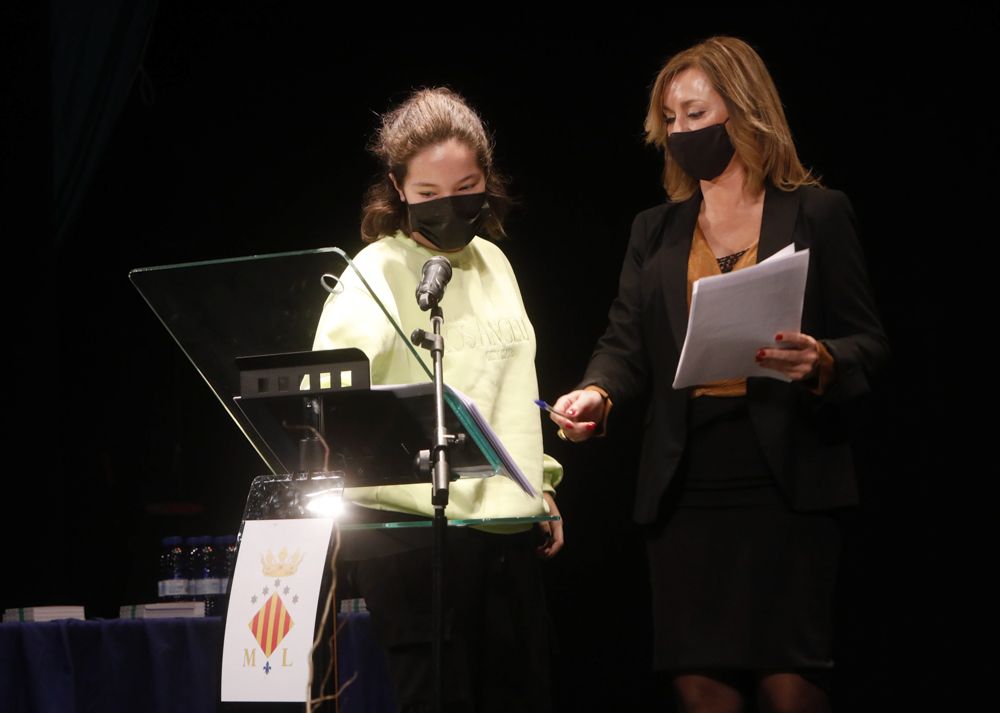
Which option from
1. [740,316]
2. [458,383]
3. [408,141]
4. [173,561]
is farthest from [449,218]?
[173,561]

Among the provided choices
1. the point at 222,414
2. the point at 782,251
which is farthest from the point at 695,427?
the point at 222,414

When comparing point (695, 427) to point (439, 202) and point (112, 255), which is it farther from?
point (112, 255)

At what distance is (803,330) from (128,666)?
6.55 ft

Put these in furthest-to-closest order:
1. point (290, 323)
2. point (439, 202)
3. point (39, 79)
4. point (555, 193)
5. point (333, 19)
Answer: point (39, 79), point (333, 19), point (555, 193), point (439, 202), point (290, 323)

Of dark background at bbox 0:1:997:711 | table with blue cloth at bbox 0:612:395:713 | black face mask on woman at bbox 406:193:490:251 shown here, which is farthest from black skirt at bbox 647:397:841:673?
dark background at bbox 0:1:997:711

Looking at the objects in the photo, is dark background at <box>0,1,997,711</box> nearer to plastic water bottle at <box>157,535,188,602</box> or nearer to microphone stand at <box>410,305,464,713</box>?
plastic water bottle at <box>157,535,188,602</box>

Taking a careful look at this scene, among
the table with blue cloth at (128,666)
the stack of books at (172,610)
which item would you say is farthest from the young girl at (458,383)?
the stack of books at (172,610)

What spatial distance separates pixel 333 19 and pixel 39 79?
1.31 m

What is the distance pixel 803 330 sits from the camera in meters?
1.89

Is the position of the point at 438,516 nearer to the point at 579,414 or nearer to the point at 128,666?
the point at 579,414

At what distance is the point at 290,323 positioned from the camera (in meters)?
1.70

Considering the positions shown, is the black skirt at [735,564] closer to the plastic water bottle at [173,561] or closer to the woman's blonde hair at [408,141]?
the woman's blonde hair at [408,141]

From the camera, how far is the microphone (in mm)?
1780

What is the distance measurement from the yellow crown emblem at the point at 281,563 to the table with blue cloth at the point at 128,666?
1.28 metres
